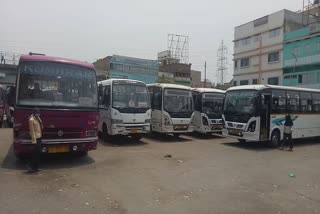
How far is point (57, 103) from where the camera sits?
973 centimetres

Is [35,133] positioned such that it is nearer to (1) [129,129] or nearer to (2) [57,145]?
(2) [57,145]

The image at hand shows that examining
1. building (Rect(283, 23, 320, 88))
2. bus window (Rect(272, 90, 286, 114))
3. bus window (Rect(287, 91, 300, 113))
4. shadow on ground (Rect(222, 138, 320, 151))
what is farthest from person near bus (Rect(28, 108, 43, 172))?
building (Rect(283, 23, 320, 88))

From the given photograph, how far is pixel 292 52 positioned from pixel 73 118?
39785 mm

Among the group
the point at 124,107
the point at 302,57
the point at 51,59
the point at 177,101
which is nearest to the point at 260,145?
the point at 177,101

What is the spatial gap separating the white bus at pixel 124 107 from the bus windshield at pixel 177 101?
1601 mm

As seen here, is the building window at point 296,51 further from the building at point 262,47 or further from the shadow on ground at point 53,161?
the shadow on ground at point 53,161

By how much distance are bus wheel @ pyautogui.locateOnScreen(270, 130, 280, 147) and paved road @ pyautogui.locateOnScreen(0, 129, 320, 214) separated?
2317 mm

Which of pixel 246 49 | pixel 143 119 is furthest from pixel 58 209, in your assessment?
pixel 246 49

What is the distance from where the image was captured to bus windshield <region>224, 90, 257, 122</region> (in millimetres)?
15250

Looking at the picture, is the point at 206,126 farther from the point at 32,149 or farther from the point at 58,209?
the point at 58,209

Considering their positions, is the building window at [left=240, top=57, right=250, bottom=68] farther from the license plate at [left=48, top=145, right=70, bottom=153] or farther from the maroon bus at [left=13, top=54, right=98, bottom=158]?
the license plate at [left=48, top=145, right=70, bottom=153]

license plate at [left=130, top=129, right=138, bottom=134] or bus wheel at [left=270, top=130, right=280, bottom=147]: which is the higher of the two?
license plate at [left=130, top=129, right=138, bottom=134]

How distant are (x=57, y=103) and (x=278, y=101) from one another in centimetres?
1054

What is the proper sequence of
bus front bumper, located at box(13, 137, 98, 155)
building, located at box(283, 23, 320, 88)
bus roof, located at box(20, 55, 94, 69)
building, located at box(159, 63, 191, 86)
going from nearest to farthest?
bus front bumper, located at box(13, 137, 98, 155) < bus roof, located at box(20, 55, 94, 69) < building, located at box(283, 23, 320, 88) < building, located at box(159, 63, 191, 86)
